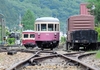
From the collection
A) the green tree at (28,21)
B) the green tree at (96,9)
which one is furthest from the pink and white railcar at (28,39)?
the green tree at (28,21)

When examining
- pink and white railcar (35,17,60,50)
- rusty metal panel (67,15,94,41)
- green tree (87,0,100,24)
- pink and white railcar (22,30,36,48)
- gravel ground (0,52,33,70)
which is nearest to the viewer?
gravel ground (0,52,33,70)

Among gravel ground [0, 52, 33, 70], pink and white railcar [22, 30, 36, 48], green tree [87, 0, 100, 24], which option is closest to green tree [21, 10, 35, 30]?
green tree [87, 0, 100, 24]

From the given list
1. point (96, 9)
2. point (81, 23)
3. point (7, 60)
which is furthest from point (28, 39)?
point (7, 60)

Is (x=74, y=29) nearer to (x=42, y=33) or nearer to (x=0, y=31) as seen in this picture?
(x=42, y=33)

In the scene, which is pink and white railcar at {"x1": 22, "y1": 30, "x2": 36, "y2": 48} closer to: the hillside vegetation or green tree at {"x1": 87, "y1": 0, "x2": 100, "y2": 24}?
green tree at {"x1": 87, "y1": 0, "x2": 100, "y2": 24}

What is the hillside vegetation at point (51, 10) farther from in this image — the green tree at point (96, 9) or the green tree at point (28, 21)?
the green tree at point (96, 9)

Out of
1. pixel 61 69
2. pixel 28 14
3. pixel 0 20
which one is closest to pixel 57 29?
pixel 0 20

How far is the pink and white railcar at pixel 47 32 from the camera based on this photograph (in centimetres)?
2792

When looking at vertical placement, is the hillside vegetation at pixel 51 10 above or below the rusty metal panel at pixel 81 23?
above

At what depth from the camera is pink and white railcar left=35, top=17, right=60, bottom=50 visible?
27922 mm

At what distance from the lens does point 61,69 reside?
9539 millimetres

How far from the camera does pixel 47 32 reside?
91.7ft

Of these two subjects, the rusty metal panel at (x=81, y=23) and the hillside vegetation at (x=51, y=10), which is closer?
the rusty metal panel at (x=81, y=23)

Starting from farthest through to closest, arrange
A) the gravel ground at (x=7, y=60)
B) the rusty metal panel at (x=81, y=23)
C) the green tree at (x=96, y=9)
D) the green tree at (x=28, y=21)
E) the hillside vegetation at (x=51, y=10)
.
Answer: the hillside vegetation at (x=51, y=10) < the green tree at (x=28, y=21) < the green tree at (x=96, y=9) < the rusty metal panel at (x=81, y=23) < the gravel ground at (x=7, y=60)
